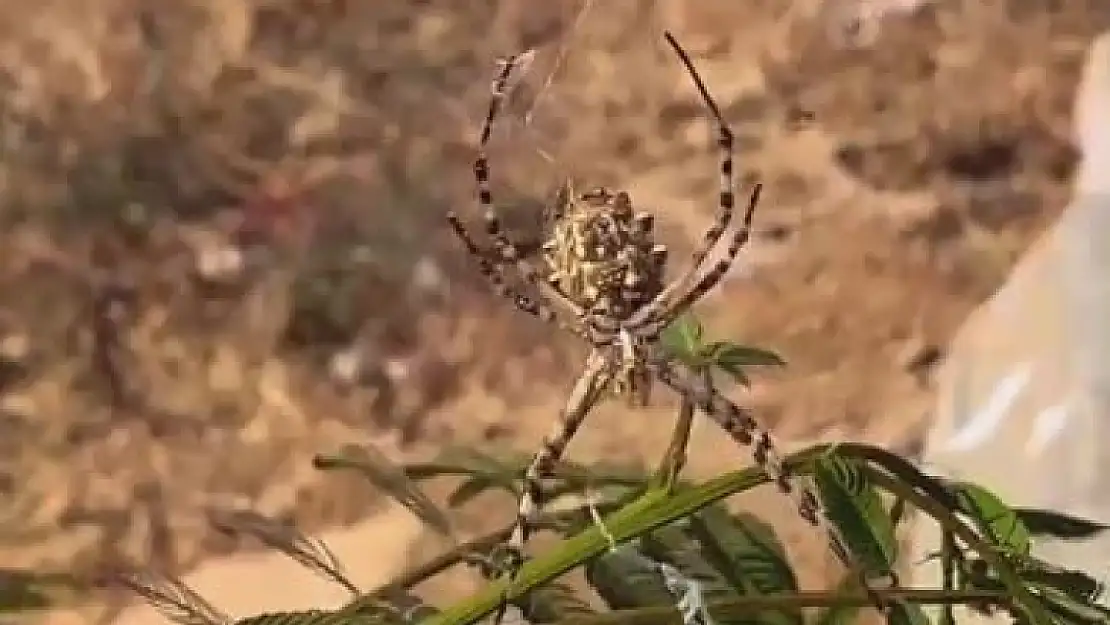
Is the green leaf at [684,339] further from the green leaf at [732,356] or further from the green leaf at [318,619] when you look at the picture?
the green leaf at [318,619]

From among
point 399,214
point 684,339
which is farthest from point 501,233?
point 399,214

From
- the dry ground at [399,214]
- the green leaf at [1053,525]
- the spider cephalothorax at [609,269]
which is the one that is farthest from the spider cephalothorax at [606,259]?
the dry ground at [399,214]

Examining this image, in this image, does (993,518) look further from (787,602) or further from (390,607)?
(390,607)

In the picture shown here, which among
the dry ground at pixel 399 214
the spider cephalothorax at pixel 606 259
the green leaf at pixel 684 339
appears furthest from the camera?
the dry ground at pixel 399 214

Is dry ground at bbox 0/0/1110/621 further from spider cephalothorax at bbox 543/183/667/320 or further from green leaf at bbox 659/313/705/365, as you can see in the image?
spider cephalothorax at bbox 543/183/667/320

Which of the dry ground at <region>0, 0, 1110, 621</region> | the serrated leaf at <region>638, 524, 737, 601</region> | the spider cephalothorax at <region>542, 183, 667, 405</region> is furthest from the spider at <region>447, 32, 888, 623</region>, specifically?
the dry ground at <region>0, 0, 1110, 621</region>
